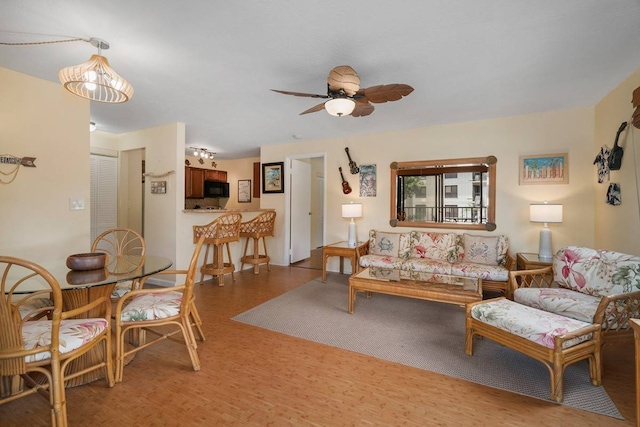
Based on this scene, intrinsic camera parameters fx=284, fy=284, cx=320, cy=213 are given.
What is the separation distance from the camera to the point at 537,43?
82.4 inches

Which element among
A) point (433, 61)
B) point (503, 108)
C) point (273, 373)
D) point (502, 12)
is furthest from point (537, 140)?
point (273, 373)

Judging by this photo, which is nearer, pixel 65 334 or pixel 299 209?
pixel 65 334

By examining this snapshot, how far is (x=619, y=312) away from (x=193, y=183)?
22.5 feet

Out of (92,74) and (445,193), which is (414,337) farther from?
(92,74)

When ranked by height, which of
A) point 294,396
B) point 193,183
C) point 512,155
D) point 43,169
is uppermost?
point 512,155

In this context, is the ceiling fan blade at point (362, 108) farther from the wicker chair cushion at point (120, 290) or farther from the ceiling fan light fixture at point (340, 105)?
the wicker chair cushion at point (120, 290)

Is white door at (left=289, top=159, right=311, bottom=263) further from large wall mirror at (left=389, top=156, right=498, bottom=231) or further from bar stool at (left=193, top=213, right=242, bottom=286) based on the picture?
large wall mirror at (left=389, top=156, right=498, bottom=231)

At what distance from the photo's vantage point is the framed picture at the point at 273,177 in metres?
5.47

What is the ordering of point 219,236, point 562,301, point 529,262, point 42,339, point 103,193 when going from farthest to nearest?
point 103,193, point 219,236, point 529,262, point 562,301, point 42,339

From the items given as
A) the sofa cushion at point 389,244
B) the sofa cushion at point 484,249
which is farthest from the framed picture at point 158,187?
the sofa cushion at point 484,249

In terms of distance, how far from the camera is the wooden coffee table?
8.55ft

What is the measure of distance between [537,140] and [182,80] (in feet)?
13.9

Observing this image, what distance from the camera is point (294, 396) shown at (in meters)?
1.73

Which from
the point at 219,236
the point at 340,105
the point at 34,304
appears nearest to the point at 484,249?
the point at 340,105
